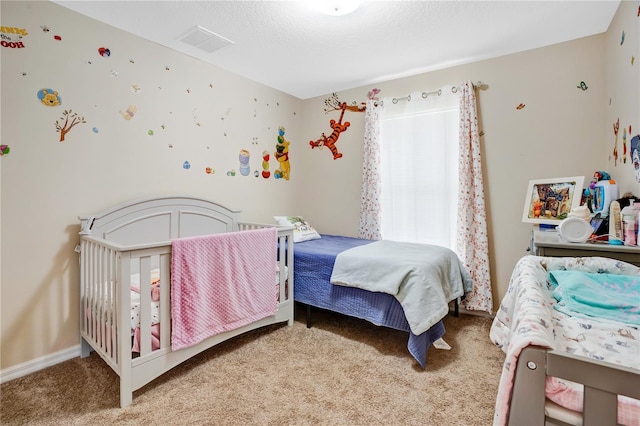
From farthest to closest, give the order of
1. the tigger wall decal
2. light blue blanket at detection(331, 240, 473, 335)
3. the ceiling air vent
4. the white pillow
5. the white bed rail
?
the tigger wall decal < the white pillow < the ceiling air vent < light blue blanket at detection(331, 240, 473, 335) < the white bed rail

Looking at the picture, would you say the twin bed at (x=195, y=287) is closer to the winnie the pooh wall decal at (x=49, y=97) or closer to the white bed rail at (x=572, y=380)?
the winnie the pooh wall decal at (x=49, y=97)

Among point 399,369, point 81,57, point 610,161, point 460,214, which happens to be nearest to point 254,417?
point 399,369

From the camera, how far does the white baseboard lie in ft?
6.00

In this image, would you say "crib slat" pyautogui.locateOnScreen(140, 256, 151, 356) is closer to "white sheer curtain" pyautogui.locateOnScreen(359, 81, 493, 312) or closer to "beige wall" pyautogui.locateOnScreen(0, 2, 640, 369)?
"beige wall" pyautogui.locateOnScreen(0, 2, 640, 369)

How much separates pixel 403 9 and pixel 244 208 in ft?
7.20

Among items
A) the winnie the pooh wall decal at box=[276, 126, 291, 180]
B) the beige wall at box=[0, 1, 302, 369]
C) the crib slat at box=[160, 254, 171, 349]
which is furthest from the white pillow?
the crib slat at box=[160, 254, 171, 349]

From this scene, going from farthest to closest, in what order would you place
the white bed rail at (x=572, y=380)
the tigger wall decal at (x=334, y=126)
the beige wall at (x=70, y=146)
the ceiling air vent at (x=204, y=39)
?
the tigger wall decal at (x=334, y=126), the ceiling air vent at (x=204, y=39), the beige wall at (x=70, y=146), the white bed rail at (x=572, y=380)

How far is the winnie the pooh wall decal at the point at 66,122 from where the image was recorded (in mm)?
2002

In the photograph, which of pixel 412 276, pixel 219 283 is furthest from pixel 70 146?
pixel 412 276

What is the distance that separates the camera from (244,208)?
3223 mm

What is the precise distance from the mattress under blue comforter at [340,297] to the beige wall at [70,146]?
1125 millimetres

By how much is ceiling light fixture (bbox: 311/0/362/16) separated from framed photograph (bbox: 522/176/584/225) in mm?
1885

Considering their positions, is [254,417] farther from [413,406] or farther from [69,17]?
[69,17]

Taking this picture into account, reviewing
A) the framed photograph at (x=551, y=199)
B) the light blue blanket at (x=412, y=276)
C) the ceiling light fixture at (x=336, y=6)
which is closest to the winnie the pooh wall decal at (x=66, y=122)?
the ceiling light fixture at (x=336, y=6)
